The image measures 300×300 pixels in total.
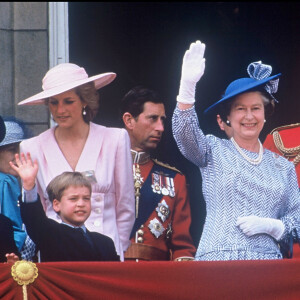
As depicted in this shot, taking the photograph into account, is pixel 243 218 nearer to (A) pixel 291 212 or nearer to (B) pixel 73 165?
(A) pixel 291 212

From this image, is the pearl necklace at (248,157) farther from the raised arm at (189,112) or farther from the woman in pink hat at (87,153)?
the woman in pink hat at (87,153)

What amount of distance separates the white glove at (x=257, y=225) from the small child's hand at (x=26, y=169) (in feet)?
3.39

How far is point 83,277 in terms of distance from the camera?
16.9 ft

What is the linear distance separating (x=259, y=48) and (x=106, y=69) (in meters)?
1.12

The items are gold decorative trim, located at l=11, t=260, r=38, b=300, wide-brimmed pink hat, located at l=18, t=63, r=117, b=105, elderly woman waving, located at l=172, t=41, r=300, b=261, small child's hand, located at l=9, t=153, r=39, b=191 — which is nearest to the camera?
gold decorative trim, located at l=11, t=260, r=38, b=300

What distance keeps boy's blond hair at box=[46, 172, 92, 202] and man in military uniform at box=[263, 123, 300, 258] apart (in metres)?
1.30

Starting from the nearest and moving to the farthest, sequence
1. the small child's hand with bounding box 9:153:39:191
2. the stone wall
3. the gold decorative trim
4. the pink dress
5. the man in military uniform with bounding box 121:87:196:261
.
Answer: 1. the gold decorative trim
2. the small child's hand with bounding box 9:153:39:191
3. the pink dress
4. the man in military uniform with bounding box 121:87:196:261
5. the stone wall

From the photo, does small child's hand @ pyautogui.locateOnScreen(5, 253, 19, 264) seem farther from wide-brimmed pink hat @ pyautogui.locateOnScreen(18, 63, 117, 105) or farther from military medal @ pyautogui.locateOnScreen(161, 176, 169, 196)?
military medal @ pyautogui.locateOnScreen(161, 176, 169, 196)

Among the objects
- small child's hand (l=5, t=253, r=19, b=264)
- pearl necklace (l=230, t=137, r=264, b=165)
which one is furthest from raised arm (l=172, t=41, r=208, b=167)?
small child's hand (l=5, t=253, r=19, b=264)

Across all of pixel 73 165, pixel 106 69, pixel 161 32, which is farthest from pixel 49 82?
pixel 161 32

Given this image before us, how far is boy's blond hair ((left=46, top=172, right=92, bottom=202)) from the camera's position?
554 cm

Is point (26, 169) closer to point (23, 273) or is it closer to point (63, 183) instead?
point (63, 183)

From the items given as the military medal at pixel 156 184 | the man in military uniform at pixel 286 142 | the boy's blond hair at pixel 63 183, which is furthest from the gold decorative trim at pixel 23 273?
the man in military uniform at pixel 286 142

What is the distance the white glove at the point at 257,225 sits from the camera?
5.56m
